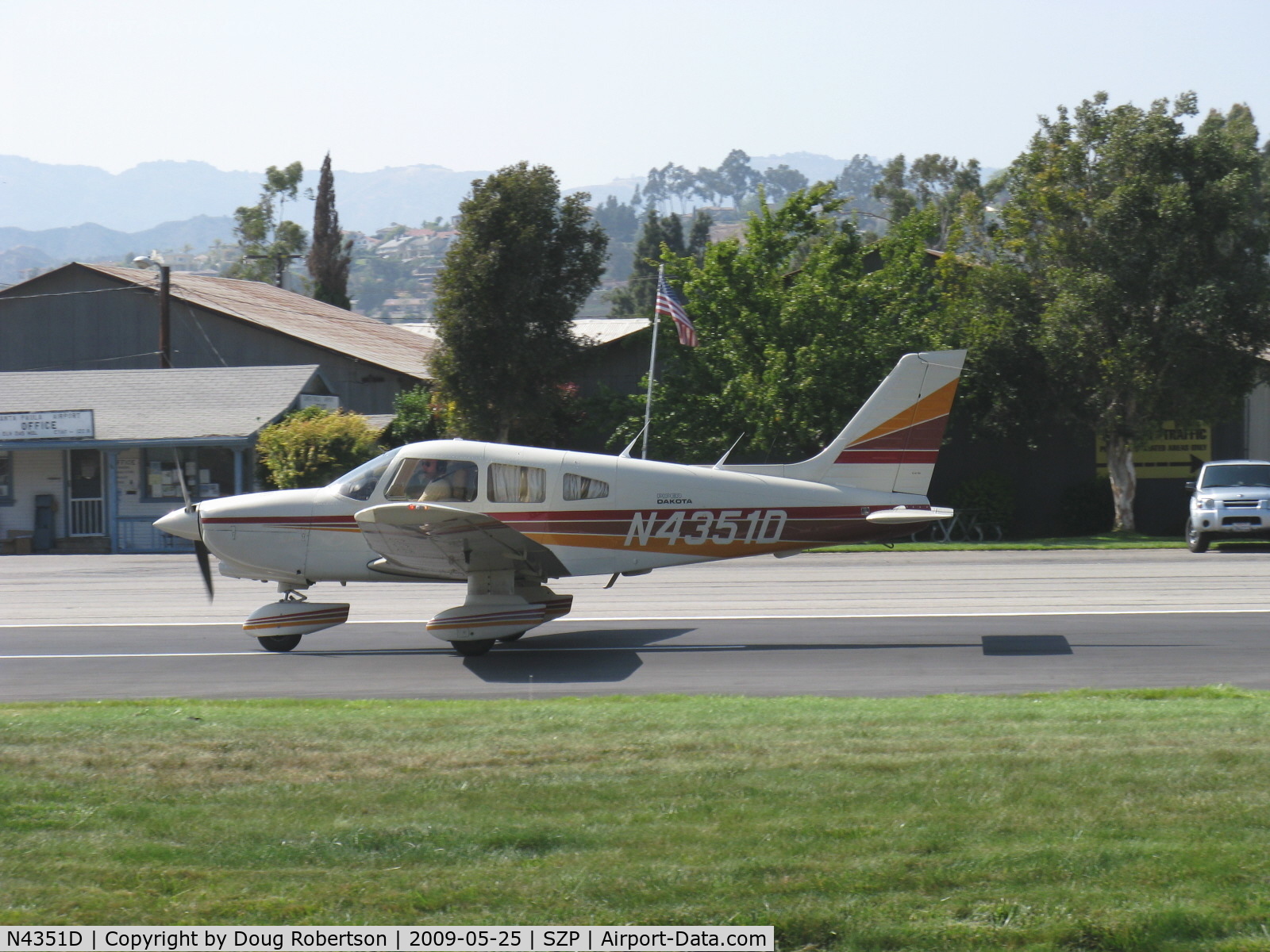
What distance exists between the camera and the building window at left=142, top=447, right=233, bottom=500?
105 ft

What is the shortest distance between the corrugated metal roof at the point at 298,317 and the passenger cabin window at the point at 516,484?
26.7 m

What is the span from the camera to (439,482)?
13.3 meters

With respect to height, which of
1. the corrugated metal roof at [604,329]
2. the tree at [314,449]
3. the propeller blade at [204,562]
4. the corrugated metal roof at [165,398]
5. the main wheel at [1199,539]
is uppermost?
the corrugated metal roof at [604,329]

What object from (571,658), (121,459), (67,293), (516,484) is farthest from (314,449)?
(67,293)

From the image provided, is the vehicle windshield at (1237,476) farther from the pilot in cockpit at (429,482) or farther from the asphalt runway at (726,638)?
the pilot in cockpit at (429,482)

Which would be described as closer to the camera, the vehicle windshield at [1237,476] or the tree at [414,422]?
the vehicle windshield at [1237,476]

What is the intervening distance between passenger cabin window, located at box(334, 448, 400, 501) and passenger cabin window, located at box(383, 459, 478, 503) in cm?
40

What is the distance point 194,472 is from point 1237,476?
25621mm

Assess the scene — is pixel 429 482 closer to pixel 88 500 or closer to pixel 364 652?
pixel 364 652

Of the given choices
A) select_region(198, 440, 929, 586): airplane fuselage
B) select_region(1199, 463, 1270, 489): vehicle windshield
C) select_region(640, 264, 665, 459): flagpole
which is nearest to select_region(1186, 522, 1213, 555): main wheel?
select_region(1199, 463, 1270, 489): vehicle windshield

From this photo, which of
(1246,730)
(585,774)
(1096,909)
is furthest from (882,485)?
(1096,909)

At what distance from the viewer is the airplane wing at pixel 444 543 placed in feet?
39.4

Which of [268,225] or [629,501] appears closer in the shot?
[629,501]
